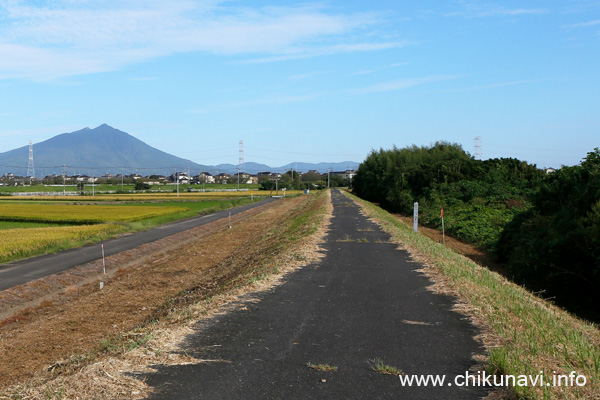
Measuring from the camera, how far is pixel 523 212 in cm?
2447

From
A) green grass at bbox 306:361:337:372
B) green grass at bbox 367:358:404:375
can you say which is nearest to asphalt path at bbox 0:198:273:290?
green grass at bbox 306:361:337:372

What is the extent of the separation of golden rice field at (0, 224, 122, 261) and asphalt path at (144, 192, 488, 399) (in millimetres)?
23276

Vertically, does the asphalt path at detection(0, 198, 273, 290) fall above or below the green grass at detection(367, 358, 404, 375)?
below

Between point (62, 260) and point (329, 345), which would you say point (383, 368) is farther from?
point (62, 260)

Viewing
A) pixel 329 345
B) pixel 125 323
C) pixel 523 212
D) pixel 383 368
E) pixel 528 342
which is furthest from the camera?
pixel 523 212

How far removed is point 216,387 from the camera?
Result: 5.64m

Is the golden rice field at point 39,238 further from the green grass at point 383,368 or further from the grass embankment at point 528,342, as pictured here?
the green grass at point 383,368

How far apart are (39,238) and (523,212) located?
2969cm

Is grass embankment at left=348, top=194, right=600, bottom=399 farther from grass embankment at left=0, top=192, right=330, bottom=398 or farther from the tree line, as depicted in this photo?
the tree line

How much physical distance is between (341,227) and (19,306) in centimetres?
1524

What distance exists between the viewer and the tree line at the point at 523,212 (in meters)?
15.5

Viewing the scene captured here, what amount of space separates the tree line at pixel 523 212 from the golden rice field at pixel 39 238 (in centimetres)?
2592

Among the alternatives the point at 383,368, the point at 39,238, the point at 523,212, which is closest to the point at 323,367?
the point at 383,368

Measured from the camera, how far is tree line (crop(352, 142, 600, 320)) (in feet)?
51.0
